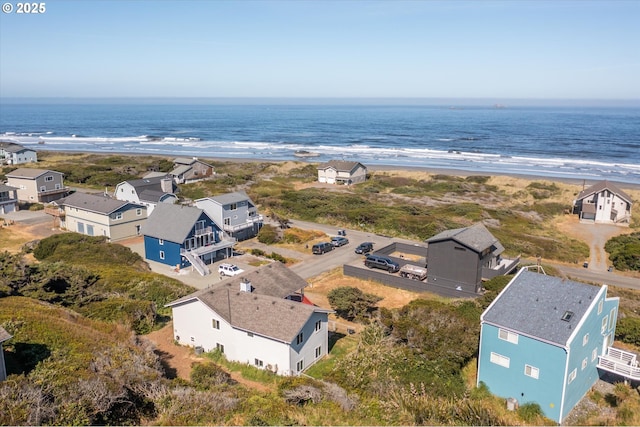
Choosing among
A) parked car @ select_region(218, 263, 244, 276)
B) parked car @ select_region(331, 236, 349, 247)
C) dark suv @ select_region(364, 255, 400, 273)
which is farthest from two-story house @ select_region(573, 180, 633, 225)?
parked car @ select_region(218, 263, 244, 276)

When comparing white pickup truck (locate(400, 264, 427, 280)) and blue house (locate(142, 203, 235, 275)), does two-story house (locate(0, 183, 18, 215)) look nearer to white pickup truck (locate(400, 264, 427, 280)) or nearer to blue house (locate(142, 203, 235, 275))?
blue house (locate(142, 203, 235, 275))

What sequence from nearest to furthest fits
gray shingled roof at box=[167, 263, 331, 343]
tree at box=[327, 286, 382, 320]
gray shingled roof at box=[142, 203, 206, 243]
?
gray shingled roof at box=[167, 263, 331, 343] → tree at box=[327, 286, 382, 320] → gray shingled roof at box=[142, 203, 206, 243]

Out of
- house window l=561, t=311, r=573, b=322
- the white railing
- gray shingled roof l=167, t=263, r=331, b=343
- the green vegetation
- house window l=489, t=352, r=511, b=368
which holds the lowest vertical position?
the green vegetation

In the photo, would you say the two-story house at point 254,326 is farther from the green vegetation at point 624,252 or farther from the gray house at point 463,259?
the green vegetation at point 624,252

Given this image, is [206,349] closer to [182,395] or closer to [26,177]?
[182,395]

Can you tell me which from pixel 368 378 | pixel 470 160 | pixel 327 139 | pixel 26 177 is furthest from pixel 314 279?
pixel 327 139

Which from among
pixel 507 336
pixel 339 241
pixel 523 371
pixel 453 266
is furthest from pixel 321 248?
pixel 523 371

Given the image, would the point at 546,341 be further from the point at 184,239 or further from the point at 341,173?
the point at 341,173

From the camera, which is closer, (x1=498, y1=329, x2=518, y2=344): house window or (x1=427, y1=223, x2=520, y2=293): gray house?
(x1=498, y1=329, x2=518, y2=344): house window
